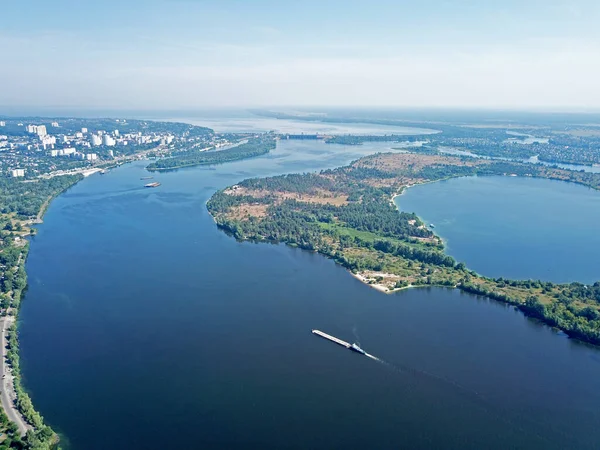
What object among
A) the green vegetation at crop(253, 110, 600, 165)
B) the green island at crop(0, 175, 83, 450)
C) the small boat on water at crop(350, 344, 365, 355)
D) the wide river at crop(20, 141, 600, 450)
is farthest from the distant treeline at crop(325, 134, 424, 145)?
the small boat on water at crop(350, 344, 365, 355)

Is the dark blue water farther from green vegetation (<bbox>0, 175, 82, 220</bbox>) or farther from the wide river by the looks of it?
green vegetation (<bbox>0, 175, 82, 220</bbox>)

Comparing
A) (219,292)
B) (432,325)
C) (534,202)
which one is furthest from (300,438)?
(534,202)

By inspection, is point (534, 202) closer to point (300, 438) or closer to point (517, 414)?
point (517, 414)

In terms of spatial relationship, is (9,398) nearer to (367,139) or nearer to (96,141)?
(96,141)

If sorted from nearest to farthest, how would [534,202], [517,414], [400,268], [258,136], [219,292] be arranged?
[517,414], [219,292], [400,268], [534,202], [258,136]

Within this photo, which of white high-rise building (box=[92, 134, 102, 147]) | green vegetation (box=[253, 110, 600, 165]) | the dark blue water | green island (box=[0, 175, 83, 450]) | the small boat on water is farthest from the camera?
white high-rise building (box=[92, 134, 102, 147])

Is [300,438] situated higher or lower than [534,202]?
lower

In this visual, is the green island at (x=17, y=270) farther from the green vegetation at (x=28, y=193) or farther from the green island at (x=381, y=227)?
the green island at (x=381, y=227)
